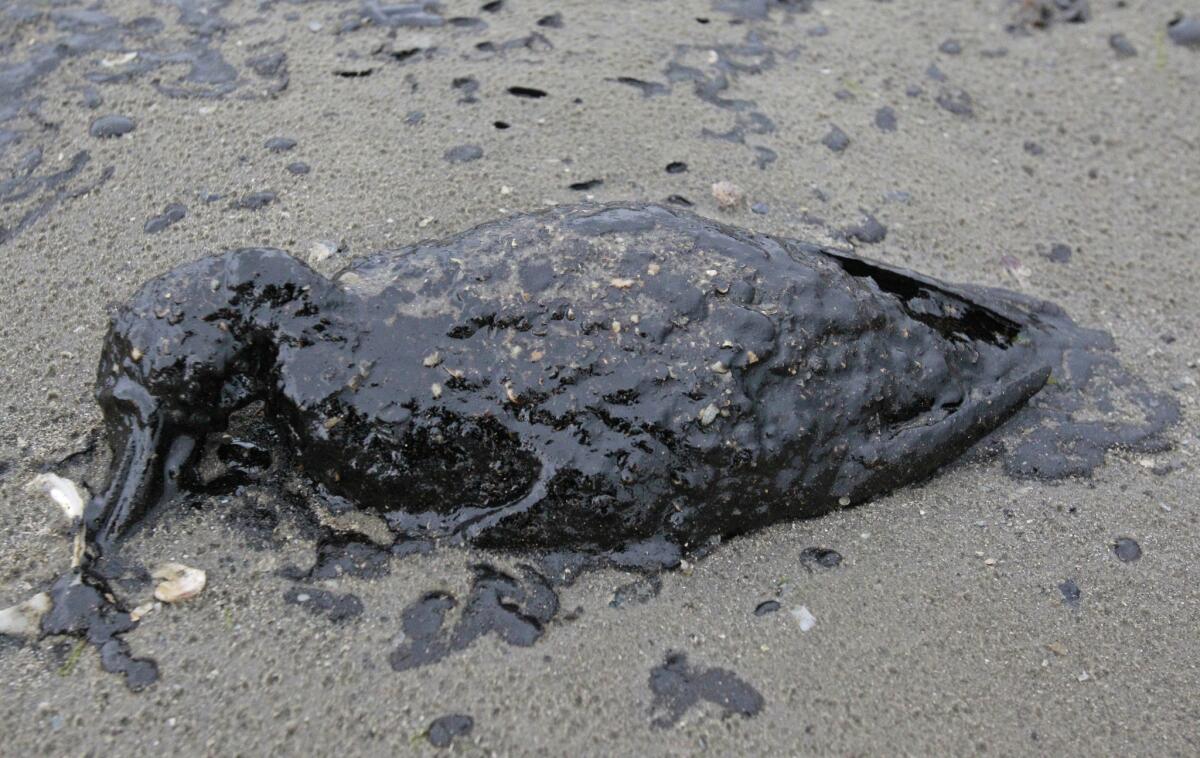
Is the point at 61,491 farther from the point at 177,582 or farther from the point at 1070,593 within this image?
the point at 1070,593

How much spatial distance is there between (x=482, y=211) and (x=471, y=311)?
2.75ft

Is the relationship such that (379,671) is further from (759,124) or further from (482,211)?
(759,124)

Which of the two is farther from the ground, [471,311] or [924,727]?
[471,311]

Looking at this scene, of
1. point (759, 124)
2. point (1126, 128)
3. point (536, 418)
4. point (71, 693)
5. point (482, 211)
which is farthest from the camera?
point (1126, 128)

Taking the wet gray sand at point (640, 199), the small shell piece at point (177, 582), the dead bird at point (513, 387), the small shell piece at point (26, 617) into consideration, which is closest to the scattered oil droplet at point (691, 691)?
the wet gray sand at point (640, 199)

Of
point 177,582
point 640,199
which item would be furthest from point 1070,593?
point 177,582

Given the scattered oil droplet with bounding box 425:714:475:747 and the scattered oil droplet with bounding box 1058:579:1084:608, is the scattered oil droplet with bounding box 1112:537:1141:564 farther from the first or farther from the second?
the scattered oil droplet with bounding box 425:714:475:747

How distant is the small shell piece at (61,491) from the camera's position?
245cm

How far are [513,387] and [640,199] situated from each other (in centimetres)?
114

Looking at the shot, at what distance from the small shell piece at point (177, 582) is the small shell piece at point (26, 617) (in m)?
0.23

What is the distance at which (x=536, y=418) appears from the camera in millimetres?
2396

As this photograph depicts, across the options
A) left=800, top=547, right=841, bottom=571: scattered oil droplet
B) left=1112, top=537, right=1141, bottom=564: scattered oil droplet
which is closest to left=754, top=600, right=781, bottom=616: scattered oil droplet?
left=800, top=547, right=841, bottom=571: scattered oil droplet

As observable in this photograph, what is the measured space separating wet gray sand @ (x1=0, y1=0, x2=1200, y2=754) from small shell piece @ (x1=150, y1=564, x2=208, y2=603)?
0.14ft

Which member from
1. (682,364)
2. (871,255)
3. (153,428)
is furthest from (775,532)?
(153,428)
